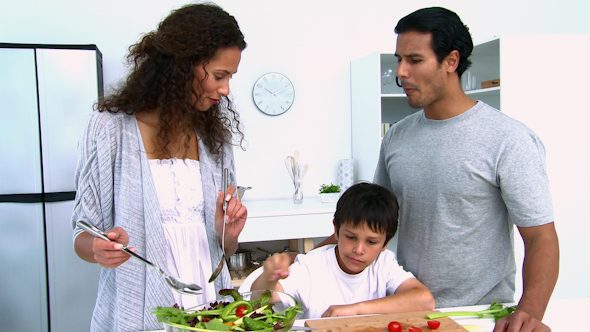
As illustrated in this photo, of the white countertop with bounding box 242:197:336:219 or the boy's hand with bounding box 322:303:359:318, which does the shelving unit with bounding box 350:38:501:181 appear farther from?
the boy's hand with bounding box 322:303:359:318

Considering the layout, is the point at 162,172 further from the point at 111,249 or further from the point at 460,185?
the point at 460,185

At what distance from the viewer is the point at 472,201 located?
1.35m

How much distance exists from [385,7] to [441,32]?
9.22 ft

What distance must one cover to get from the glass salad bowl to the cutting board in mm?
104

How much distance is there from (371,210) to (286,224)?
191 centimetres

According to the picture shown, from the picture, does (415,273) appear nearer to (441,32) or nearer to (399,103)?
(441,32)

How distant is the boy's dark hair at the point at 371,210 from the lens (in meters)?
1.40

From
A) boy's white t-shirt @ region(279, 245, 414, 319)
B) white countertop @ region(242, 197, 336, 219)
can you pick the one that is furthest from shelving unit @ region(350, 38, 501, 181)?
boy's white t-shirt @ region(279, 245, 414, 319)

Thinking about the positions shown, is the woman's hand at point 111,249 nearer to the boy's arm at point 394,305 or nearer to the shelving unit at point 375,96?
the boy's arm at point 394,305

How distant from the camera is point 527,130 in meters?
1.34

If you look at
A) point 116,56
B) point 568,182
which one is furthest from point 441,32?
point 116,56

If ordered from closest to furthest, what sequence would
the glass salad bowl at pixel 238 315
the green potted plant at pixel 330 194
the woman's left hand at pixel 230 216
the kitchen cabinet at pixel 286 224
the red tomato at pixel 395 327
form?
the glass salad bowl at pixel 238 315
the red tomato at pixel 395 327
the woman's left hand at pixel 230 216
the kitchen cabinet at pixel 286 224
the green potted plant at pixel 330 194

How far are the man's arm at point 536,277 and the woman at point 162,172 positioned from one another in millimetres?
765

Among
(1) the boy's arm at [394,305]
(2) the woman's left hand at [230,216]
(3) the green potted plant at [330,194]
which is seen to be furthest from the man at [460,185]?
(3) the green potted plant at [330,194]
